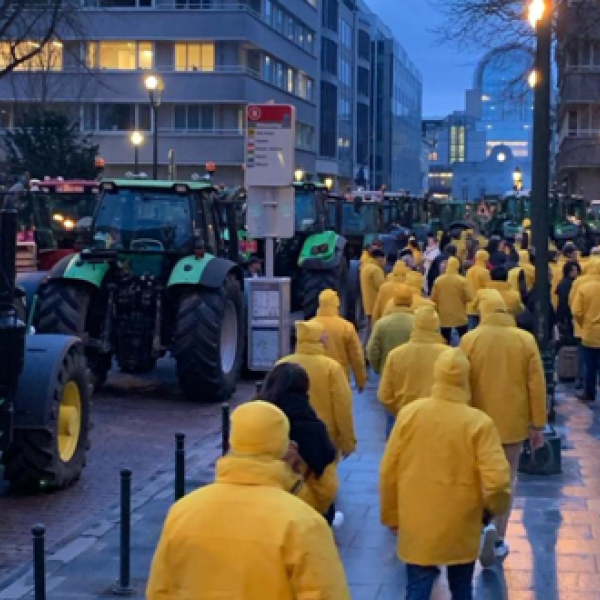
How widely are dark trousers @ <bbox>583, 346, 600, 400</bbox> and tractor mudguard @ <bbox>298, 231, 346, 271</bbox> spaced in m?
6.01

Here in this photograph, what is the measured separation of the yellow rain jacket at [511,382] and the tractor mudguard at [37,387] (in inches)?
137

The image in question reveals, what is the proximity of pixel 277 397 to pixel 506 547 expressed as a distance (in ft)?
8.61

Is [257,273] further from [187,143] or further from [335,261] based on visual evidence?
[187,143]

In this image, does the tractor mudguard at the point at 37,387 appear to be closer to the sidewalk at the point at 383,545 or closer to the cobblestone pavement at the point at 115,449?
the cobblestone pavement at the point at 115,449

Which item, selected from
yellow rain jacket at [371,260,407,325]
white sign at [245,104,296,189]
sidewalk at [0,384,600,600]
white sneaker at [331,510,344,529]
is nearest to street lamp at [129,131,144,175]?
yellow rain jacket at [371,260,407,325]

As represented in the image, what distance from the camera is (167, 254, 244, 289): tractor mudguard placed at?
47.7 feet

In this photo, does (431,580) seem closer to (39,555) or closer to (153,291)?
(39,555)

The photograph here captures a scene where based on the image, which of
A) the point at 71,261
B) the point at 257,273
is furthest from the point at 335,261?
the point at 71,261

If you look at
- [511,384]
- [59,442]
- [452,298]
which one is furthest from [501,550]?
[452,298]

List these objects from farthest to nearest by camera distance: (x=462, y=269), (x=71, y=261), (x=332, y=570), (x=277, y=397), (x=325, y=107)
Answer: (x=325, y=107) < (x=462, y=269) < (x=71, y=261) < (x=277, y=397) < (x=332, y=570)

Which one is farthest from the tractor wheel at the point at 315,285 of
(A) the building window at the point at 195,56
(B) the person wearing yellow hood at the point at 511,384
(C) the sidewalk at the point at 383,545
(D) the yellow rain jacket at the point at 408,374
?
(A) the building window at the point at 195,56

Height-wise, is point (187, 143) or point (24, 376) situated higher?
point (187, 143)

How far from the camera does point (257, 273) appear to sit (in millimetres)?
20531

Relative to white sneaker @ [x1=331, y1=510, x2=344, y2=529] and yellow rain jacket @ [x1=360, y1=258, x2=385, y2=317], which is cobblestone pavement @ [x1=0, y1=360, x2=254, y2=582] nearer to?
white sneaker @ [x1=331, y1=510, x2=344, y2=529]
